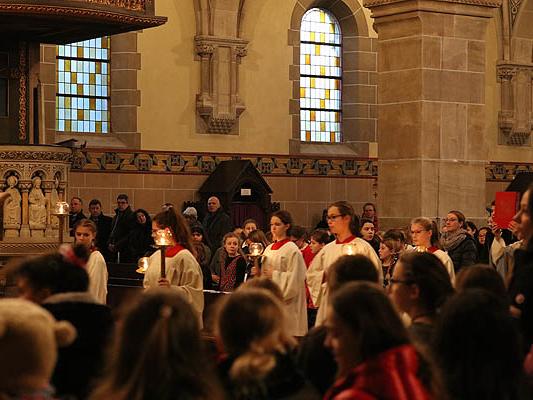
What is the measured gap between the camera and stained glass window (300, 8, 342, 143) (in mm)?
21781

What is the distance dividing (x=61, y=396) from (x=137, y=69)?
1470 cm

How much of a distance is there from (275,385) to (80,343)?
124cm

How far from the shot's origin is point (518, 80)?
2344 centimetres

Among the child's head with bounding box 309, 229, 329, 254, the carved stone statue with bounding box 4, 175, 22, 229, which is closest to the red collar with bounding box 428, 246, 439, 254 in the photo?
the child's head with bounding box 309, 229, 329, 254

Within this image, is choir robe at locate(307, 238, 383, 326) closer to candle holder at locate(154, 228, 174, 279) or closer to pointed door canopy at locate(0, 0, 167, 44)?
candle holder at locate(154, 228, 174, 279)

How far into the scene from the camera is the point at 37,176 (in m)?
13.2

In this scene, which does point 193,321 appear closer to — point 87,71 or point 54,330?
point 54,330

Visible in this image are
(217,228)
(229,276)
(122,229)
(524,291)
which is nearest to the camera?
(524,291)

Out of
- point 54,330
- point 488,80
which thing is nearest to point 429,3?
point 488,80

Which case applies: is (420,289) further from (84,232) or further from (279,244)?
(84,232)

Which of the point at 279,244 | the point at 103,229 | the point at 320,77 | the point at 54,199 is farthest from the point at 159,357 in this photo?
the point at 320,77

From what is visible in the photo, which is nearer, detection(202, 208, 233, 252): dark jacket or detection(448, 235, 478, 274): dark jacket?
detection(448, 235, 478, 274): dark jacket

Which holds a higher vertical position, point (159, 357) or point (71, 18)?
point (71, 18)

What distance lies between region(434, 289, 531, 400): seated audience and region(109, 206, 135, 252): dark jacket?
41.1 feet
